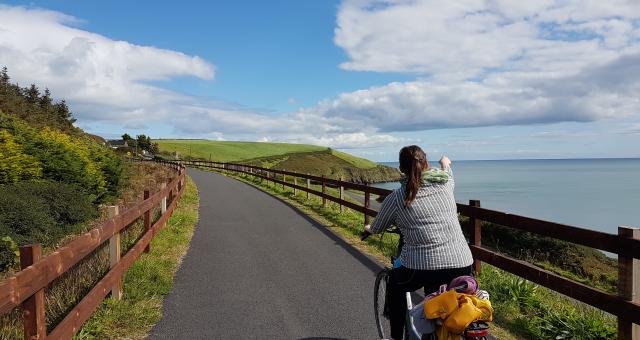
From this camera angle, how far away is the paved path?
540 cm

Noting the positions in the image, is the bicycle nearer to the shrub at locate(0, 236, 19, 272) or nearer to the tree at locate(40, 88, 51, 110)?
the shrub at locate(0, 236, 19, 272)

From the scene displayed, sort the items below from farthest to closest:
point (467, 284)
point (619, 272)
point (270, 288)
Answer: point (270, 288), point (619, 272), point (467, 284)

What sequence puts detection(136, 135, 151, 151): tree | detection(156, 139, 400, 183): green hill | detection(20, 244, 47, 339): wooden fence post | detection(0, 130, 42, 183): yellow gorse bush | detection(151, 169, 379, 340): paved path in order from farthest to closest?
detection(136, 135, 151, 151): tree → detection(156, 139, 400, 183): green hill → detection(0, 130, 42, 183): yellow gorse bush → detection(151, 169, 379, 340): paved path → detection(20, 244, 47, 339): wooden fence post

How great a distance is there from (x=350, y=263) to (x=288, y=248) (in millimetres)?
1820

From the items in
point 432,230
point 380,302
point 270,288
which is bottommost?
point 270,288

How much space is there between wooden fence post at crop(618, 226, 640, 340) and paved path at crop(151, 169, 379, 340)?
226cm

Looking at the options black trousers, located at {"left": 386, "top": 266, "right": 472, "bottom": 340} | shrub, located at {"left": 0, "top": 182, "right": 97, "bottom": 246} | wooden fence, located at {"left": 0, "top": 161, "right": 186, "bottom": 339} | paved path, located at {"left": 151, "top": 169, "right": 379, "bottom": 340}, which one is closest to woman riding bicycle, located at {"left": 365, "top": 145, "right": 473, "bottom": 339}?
black trousers, located at {"left": 386, "top": 266, "right": 472, "bottom": 340}

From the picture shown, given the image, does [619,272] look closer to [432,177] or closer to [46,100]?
[432,177]

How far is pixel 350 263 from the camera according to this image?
872 cm

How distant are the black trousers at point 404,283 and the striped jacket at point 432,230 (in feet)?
0.16

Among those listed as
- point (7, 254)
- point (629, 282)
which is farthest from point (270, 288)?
point (7, 254)

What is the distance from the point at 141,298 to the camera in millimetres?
6227

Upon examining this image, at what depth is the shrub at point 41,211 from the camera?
12.2m

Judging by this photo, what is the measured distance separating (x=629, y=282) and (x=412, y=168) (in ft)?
6.92
